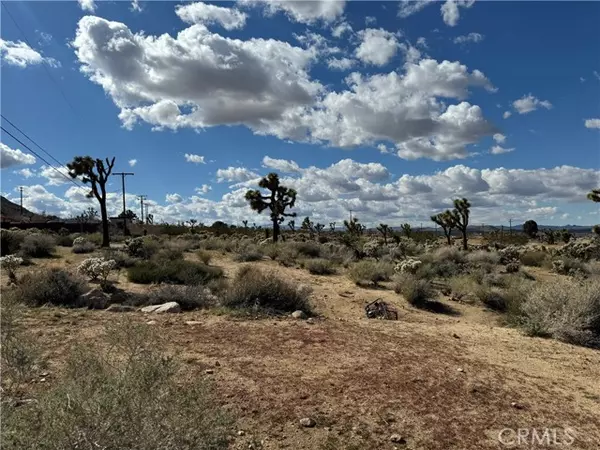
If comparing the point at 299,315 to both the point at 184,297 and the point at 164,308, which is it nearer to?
the point at 184,297

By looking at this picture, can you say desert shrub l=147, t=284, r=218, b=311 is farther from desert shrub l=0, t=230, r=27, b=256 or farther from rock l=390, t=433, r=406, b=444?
desert shrub l=0, t=230, r=27, b=256

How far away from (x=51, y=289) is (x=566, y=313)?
11811 millimetres

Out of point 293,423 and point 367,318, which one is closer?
point 293,423

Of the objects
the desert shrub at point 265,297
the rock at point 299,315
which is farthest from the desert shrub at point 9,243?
the rock at point 299,315

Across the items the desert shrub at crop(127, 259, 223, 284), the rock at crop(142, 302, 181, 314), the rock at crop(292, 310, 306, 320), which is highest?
the desert shrub at crop(127, 259, 223, 284)

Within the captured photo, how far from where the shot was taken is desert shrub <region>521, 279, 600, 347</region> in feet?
31.2

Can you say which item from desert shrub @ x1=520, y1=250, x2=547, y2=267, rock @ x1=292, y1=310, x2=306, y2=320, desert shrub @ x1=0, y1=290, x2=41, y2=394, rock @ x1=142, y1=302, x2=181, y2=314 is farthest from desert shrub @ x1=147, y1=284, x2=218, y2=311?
desert shrub @ x1=520, y1=250, x2=547, y2=267

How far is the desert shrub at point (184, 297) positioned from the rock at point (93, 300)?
3.52 ft

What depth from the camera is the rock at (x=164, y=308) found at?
10922 mm

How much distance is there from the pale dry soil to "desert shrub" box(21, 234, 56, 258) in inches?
560

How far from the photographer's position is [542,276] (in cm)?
2183

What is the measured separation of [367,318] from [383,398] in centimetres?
599

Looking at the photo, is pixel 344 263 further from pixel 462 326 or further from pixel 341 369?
pixel 341 369

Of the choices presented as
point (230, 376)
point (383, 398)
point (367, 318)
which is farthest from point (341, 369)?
point (367, 318)
